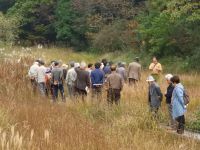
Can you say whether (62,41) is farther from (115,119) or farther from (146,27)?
(115,119)

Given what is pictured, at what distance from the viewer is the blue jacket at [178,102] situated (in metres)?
13.4

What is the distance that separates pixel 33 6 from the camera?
2366 inches

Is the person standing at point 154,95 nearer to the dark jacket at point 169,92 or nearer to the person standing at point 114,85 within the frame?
the dark jacket at point 169,92

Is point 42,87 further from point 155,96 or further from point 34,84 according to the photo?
point 155,96

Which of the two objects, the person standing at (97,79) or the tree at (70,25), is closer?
the person standing at (97,79)

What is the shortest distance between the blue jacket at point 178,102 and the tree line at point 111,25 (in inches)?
663

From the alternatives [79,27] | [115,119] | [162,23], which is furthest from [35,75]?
[79,27]

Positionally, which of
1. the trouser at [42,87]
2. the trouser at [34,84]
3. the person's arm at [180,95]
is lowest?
the trouser at [42,87]

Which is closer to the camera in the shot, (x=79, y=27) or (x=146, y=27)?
(x=146, y=27)

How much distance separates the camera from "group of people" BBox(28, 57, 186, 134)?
13.6 m

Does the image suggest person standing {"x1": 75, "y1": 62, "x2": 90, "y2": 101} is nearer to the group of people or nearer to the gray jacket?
the group of people

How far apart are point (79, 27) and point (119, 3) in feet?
21.0

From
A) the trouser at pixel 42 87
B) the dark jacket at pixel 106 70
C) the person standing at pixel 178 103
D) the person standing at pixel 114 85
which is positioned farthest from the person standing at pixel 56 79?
the person standing at pixel 178 103

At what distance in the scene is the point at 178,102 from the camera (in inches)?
528
